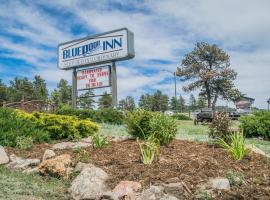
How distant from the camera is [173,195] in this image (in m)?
6.58

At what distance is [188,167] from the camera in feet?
25.8

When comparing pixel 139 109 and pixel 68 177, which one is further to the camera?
pixel 139 109

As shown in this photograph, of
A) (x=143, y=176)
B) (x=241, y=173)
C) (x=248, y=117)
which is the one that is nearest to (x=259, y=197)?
(x=241, y=173)

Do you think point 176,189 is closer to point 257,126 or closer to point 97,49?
point 257,126

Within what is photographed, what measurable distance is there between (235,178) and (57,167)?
3804 millimetres

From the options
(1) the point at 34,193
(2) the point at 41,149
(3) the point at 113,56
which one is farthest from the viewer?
(3) the point at 113,56

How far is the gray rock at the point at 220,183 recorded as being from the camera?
22.1ft

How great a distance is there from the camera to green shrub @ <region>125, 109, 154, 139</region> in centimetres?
1148

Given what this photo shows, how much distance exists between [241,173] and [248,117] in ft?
39.6

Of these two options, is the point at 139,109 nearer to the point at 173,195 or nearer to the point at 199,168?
the point at 199,168

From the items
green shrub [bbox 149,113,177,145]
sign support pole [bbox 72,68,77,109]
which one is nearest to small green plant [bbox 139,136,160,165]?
green shrub [bbox 149,113,177,145]

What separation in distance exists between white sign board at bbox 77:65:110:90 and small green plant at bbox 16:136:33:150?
11.9m

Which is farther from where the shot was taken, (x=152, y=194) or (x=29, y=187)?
(x=29, y=187)

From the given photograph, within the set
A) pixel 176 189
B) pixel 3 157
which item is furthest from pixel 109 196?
pixel 3 157
